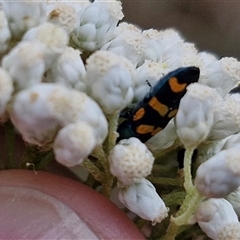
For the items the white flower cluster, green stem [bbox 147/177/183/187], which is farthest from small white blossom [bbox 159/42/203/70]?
green stem [bbox 147/177/183/187]

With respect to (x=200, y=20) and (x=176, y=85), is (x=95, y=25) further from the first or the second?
(x=200, y=20)

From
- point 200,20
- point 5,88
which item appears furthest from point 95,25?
point 200,20

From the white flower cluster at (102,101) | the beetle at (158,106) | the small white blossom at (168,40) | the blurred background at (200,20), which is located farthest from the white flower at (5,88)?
the blurred background at (200,20)

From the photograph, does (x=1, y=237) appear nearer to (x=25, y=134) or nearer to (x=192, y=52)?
(x=25, y=134)

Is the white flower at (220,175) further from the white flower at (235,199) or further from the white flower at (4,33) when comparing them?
the white flower at (4,33)

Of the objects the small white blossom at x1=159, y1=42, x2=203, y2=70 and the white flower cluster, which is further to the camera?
the small white blossom at x1=159, y1=42, x2=203, y2=70

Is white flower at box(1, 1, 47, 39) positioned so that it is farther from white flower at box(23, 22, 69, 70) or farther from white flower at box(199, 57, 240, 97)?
white flower at box(199, 57, 240, 97)

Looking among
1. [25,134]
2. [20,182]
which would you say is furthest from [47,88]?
[20,182]
